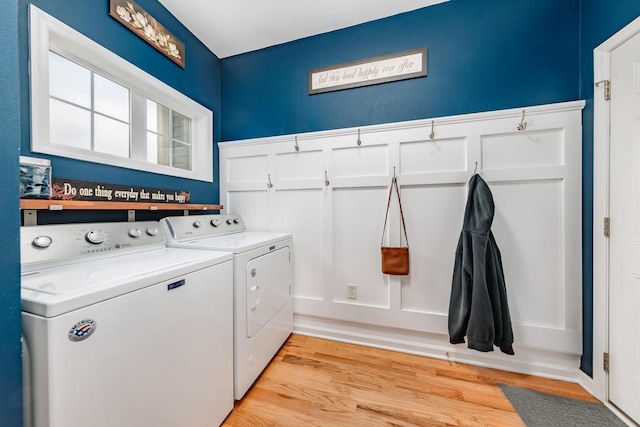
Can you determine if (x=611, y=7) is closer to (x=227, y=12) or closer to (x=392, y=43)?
(x=392, y=43)

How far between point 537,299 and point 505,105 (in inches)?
53.5

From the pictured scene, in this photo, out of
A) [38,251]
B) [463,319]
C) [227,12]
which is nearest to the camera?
[38,251]

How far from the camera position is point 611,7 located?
1.31 metres

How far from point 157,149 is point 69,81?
1.99 ft

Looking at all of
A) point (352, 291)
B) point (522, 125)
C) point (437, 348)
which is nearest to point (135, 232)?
point (352, 291)

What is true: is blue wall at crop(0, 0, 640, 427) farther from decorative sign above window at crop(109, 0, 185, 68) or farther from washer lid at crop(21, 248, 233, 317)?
washer lid at crop(21, 248, 233, 317)

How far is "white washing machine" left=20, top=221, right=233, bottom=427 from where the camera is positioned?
633 millimetres

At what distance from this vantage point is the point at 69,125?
138cm

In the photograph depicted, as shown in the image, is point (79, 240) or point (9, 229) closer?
point (9, 229)

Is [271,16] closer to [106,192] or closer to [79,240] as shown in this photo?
[106,192]

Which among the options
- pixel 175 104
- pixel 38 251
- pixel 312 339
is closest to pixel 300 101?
pixel 175 104

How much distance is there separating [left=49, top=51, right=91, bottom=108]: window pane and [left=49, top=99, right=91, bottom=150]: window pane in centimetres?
5

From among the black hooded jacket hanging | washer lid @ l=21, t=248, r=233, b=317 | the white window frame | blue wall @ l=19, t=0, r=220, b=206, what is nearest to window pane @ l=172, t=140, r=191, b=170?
the white window frame

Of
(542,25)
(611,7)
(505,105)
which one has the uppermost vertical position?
(542,25)
